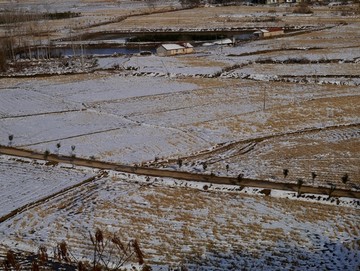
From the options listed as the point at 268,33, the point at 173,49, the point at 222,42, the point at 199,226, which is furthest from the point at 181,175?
the point at 268,33

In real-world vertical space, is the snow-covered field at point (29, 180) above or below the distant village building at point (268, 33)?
below

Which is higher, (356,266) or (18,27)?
(18,27)

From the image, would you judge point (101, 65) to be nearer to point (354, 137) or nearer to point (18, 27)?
point (18, 27)

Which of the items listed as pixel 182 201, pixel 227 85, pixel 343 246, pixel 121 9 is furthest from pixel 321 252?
pixel 121 9

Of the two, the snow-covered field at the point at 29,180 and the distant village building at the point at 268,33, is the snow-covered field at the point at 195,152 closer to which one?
the snow-covered field at the point at 29,180

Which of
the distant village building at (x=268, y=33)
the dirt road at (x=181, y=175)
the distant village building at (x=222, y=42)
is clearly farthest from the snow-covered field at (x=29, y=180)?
the distant village building at (x=268, y=33)
